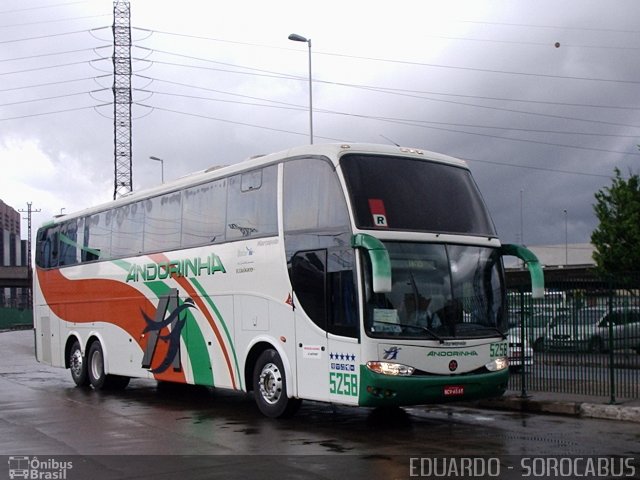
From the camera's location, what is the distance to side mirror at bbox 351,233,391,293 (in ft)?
35.5

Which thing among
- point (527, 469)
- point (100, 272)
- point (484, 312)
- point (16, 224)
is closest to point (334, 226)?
point (484, 312)

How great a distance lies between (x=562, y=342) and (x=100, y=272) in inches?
399

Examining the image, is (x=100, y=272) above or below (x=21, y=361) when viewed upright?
above

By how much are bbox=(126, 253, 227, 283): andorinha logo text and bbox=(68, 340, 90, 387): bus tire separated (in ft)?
10.7

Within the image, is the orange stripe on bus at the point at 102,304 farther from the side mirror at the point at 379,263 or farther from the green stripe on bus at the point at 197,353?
the side mirror at the point at 379,263

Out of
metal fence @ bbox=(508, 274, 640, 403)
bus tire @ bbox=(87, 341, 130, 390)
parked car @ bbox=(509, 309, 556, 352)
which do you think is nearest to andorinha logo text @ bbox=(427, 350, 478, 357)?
metal fence @ bbox=(508, 274, 640, 403)

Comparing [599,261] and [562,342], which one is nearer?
[562,342]

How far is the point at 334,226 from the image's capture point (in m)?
12.2

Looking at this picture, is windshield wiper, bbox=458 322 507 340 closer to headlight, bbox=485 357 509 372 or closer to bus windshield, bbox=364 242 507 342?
bus windshield, bbox=364 242 507 342

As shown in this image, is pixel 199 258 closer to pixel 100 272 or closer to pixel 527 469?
pixel 100 272

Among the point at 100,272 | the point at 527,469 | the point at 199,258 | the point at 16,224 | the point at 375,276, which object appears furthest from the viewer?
the point at 16,224

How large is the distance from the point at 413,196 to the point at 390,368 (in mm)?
2579

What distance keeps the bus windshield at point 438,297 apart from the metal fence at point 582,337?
85.6 inches

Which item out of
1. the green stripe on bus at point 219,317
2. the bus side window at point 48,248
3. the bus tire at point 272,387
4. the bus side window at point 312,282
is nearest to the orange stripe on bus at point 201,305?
the green stripe on bus at point 219,317
